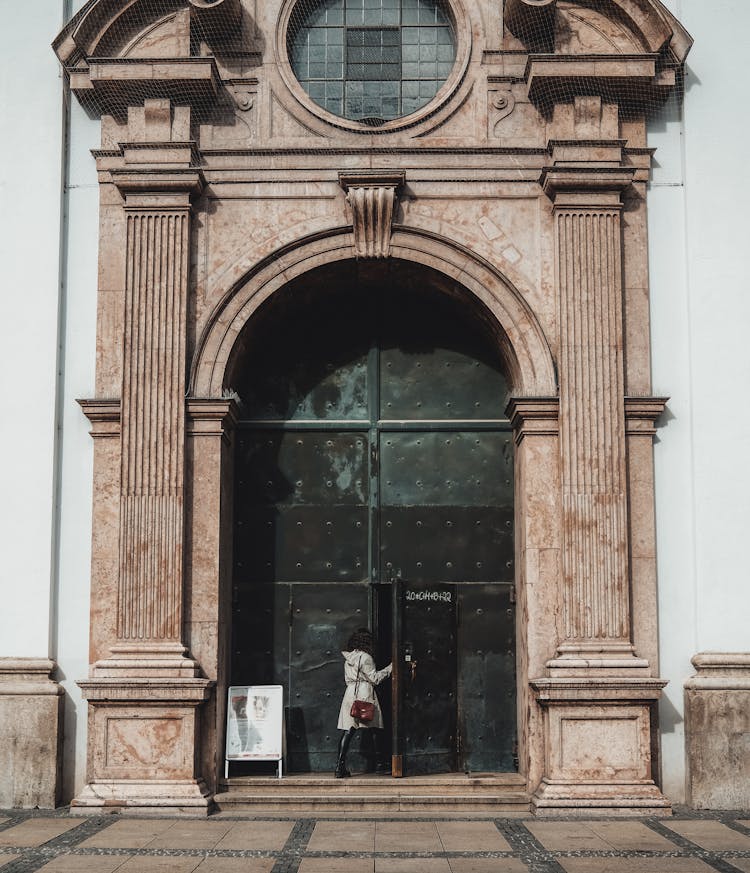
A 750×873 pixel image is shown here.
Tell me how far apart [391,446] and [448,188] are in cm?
292

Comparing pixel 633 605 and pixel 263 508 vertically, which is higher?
pixel 263 508

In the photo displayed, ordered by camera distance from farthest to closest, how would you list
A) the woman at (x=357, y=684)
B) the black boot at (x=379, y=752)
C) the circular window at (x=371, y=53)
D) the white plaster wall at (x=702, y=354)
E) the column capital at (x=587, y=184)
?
the circular window at (x=371, y=53) → the black boot at (x=379, y=752) → the column capital at (x=587, y=184) → the woman at (x=357, y=684) → the white plaster wall at (x=702, y=354)

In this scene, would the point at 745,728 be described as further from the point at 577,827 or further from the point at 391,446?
the point at 391,446

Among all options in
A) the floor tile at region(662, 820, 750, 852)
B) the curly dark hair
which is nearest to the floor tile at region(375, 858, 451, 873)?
the floor tile at region(662, 820, 750, 852)

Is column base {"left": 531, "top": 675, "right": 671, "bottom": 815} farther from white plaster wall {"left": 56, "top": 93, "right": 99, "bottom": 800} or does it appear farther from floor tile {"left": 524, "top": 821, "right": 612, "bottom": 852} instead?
white plaster wall {"left": 56, "top": 93, "right": 99, "bottom": 800}

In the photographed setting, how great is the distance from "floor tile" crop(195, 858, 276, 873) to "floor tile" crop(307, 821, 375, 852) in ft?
2.01

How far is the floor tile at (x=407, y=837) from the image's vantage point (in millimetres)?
10953

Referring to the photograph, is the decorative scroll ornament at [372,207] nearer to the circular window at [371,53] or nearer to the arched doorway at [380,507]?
the arched doorway at [380,507]

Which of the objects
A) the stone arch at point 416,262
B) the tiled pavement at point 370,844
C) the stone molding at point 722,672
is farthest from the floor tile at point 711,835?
the stone arch at point 416,262

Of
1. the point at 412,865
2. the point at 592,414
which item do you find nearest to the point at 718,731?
the point at 592,414

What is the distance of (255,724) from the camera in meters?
13.6

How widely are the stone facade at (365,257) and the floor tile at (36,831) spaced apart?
2.48ft

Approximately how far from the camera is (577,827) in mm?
11969

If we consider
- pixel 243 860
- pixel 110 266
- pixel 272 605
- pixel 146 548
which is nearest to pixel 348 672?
pixel 272 605
